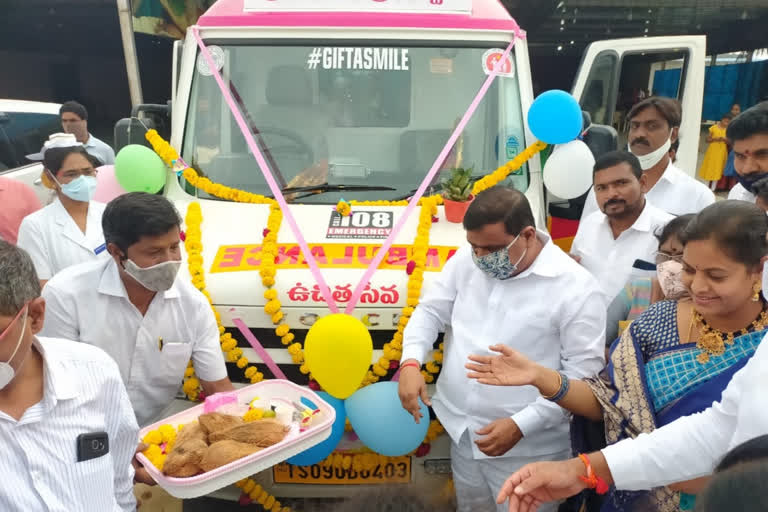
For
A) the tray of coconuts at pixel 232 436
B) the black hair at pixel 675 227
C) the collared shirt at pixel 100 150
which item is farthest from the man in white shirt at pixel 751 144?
the collared shirt at pixel 100 150

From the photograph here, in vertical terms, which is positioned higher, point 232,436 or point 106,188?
point 106,188

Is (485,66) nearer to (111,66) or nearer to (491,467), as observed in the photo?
(491,467)

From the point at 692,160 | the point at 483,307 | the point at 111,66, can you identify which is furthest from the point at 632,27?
the point at 483,307

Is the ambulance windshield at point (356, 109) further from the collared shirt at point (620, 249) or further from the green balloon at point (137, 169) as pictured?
the collared shirt at point (620, 249)

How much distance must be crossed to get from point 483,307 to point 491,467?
0.65 m

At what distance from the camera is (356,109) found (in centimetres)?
350

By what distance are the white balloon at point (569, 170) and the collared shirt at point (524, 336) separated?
3.31 ft

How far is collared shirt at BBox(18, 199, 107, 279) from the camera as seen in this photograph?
2.99 meters

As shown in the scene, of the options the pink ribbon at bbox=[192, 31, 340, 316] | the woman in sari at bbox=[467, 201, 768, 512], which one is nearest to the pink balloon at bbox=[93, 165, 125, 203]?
the pink ribbon at bbox=[192, 31, 340, 316]

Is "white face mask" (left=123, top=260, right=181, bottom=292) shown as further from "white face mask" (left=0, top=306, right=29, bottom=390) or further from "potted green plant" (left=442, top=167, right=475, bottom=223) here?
"potted green plant" (left=442, top=167, right=475, bottom=223)

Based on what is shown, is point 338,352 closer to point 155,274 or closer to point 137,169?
point 155,274

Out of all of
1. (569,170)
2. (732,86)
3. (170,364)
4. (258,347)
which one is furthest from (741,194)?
(732,86)

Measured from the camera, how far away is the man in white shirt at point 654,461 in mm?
1562

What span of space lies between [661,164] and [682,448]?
2632 mm
